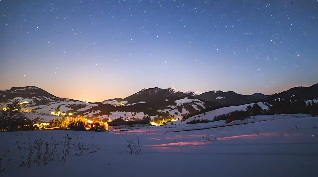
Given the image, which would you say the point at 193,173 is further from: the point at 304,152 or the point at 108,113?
the point at 108,113

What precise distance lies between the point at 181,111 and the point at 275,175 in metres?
140

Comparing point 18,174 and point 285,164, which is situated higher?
point 285,164

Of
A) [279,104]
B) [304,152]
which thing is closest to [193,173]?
[304,152]

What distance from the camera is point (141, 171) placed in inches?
139

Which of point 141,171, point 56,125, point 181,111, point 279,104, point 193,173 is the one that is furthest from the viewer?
point 181,111

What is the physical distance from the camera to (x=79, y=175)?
11.9 ft

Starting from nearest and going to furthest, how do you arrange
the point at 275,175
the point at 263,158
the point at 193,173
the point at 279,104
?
the point at 275,175, the point at 193,173, the point at 263,158, the point at 279,104

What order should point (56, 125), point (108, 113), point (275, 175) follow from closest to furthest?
point (275, 175), point (56, 125), point (108, 113)

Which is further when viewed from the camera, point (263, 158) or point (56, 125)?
point (56, 125)

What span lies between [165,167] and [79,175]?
6.16 ft

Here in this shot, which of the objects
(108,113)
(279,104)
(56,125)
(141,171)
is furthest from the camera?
(108,113)

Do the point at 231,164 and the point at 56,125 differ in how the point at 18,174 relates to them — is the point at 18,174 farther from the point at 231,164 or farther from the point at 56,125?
the point at 56,125

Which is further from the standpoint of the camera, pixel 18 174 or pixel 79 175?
pixel 18 174

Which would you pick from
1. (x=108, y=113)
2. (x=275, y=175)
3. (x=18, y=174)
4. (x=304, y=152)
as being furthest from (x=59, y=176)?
(x=108, y=113)
